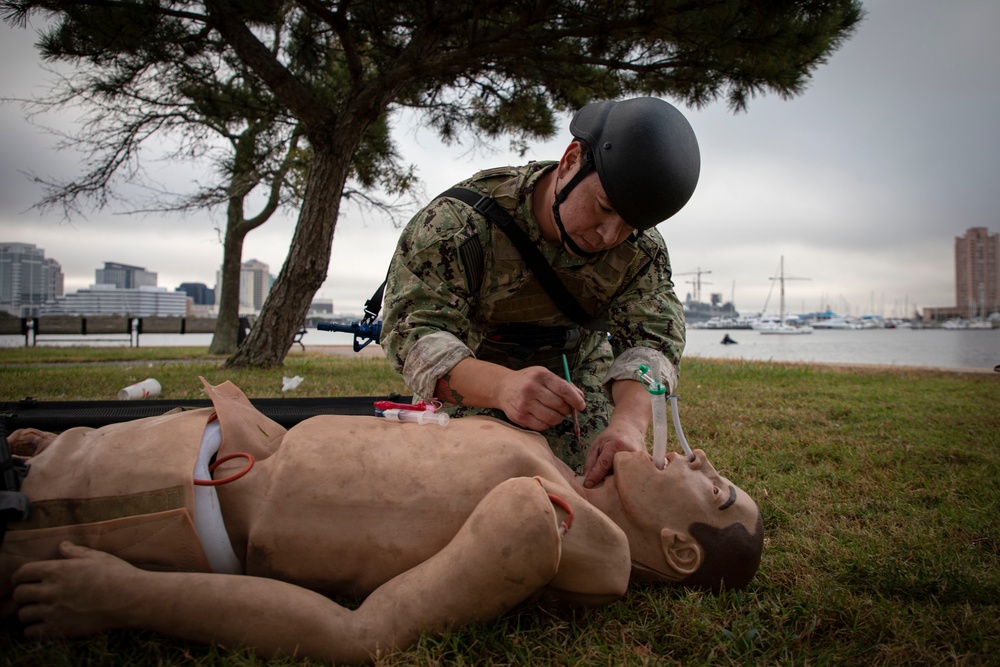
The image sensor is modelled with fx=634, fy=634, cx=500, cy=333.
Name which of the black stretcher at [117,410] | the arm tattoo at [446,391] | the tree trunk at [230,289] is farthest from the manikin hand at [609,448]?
the tree trunk at [230,289]

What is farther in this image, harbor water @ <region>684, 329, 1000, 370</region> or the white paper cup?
harbor water @ <region>684, 329, 1000, 370</region>

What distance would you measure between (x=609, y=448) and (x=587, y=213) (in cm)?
81

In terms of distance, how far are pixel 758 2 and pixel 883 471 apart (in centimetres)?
405

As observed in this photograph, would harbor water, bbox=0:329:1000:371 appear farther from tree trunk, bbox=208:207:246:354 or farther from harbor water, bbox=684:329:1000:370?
tree trunk, bbox=208:207:246:354

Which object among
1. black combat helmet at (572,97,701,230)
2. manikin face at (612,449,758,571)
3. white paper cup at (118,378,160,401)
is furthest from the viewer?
white paper cup at (118,378,160,401)

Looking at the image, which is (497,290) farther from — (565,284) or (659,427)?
(659,427)

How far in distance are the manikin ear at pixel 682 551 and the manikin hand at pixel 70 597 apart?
4.32ft

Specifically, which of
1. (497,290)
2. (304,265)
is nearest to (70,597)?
(497,290)

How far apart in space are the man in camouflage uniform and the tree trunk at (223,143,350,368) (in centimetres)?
480

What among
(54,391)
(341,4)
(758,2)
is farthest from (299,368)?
(758,2)

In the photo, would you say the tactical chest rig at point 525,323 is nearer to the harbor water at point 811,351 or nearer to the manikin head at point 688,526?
the manikin head at point 688,526

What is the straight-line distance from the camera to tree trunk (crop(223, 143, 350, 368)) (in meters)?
7.13

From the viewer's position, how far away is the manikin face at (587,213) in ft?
7.11

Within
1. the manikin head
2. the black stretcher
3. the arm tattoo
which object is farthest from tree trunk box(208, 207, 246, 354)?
the manikin head
